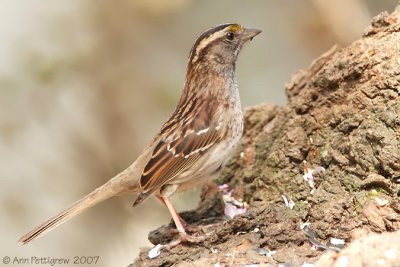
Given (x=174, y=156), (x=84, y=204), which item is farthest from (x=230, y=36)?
(x=84, y=204)

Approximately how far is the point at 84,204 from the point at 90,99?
4.44m

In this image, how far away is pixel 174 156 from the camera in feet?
22.9

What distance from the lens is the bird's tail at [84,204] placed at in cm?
705

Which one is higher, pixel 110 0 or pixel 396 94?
pixel 110 0

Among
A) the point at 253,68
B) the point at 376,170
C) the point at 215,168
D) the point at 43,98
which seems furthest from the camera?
the point at 253,68

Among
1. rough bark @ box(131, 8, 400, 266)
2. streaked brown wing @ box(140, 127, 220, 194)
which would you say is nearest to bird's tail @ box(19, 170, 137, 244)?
streaked brown wing @ box(140, 127, 220, 194)

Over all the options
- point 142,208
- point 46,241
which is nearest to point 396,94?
point 142,208

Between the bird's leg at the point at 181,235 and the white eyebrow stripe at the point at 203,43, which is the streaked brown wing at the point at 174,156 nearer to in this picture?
the bird's leg at the point at 181,235

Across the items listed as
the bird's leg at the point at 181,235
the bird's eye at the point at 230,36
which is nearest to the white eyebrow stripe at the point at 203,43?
the bird's eye at the point at 230,36

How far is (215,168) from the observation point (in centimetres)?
704

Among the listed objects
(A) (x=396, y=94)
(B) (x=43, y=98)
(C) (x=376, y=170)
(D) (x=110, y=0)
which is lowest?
(C) (x=376, y=170)

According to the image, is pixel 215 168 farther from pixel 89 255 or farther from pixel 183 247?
pixel 89 255

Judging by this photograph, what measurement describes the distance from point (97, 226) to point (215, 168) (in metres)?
4.58

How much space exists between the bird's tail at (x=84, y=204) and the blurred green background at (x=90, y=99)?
3.29 metres
